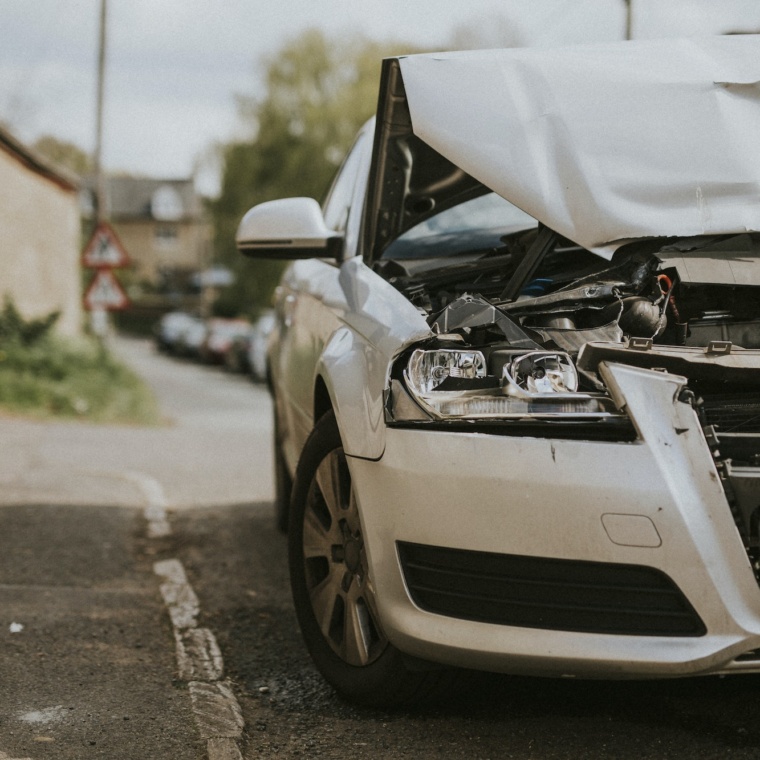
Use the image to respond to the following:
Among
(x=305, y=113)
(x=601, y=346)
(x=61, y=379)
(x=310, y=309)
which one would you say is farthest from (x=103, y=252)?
(x=305, y=113)

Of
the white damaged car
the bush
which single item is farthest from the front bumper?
the bush

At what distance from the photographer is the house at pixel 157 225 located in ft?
330

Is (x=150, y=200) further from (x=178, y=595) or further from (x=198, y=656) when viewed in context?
(x=198, y=656)

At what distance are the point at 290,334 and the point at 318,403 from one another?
1.27 m

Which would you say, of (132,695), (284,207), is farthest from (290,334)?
(132,695)

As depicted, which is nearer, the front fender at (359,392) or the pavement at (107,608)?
the front fender at (359,392)

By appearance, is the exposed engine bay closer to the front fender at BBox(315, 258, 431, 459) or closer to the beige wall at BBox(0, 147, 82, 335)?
the front fender at BBox(315, 258, 431, 459)

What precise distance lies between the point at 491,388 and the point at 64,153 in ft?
216

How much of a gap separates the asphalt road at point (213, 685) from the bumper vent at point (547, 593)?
438mm

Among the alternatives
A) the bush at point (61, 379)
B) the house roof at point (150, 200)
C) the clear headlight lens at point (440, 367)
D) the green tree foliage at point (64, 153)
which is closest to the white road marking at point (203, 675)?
the clear headlight lens at point (440, 367)

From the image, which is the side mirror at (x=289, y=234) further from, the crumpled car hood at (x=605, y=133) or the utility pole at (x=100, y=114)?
the utility pole at (x=100, y=114)

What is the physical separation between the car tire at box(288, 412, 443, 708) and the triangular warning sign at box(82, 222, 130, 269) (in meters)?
12.6

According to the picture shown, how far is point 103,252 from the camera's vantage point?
52.1 feet

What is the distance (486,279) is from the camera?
387 cm
